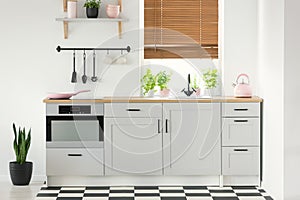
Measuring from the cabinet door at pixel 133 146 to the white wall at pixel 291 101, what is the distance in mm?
1324

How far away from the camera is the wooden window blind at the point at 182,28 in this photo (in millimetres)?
7430

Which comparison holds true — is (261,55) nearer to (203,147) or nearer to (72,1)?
(203,147)

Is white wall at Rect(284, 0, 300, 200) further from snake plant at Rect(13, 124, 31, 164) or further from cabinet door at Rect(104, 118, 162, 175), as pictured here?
snake plant at Rect(13, 124, 31, 164)

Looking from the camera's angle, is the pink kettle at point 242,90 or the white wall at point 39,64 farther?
the white wall at point 39,64

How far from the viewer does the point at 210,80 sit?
726cm

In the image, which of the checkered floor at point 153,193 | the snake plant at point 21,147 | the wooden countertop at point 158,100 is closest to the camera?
the checkered floor at point 153,193

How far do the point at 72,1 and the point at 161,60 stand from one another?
40.9 inches

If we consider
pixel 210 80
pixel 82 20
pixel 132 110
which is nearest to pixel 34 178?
pixel 132 110

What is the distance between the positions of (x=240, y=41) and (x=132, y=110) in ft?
4.25

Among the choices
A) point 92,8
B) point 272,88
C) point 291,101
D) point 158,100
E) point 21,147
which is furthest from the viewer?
point 92,8

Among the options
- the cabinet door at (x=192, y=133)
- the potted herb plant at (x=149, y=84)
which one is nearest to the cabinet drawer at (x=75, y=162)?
the cabinet door at (x=192, y=133)

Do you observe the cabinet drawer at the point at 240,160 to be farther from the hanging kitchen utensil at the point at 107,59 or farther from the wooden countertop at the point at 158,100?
the hanging kitchen utensil at the point at 107,59

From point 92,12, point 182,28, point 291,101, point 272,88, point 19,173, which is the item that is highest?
point 92,12

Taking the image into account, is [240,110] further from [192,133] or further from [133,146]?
[133,146]
